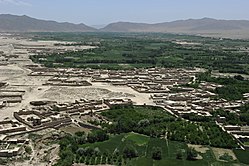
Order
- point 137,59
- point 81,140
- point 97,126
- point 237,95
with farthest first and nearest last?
point 137,59, point 237,95, point 97,126, point 81,140

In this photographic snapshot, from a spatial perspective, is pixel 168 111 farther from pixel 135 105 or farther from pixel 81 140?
pixel 81 140

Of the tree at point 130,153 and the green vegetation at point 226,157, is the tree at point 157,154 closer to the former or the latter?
the tree at point 130,153

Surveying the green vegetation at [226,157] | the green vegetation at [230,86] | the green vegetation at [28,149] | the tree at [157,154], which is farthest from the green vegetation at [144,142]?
the green vegetation at [230,86]

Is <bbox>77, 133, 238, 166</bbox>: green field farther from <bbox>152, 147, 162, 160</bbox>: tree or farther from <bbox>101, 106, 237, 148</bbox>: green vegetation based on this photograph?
<bbox>101, 106, 237, 148</bbox>: green vegetation

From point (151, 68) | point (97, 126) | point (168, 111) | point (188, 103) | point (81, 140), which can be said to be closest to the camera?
point (81, 140)

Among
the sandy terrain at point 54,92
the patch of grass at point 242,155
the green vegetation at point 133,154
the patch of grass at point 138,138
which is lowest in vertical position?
the sandy terrain at point 54,92

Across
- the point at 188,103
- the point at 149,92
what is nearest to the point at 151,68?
the point at 149,92

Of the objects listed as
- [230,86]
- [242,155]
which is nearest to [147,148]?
[242,155]

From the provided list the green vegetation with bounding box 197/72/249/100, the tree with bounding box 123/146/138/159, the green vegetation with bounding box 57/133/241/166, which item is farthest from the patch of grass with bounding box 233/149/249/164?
the green vegetation with bounding box 197/72/249/100

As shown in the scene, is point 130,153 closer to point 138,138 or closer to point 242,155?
point 138,138
